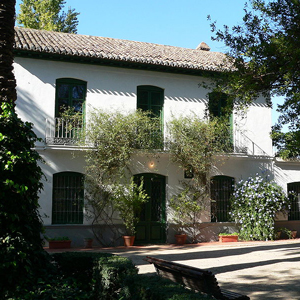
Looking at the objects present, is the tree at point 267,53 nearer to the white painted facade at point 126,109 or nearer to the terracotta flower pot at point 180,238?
the white painted facade at point 126,109

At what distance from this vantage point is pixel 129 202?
50.1 ft

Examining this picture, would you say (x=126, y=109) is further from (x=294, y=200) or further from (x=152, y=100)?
(x=294, y=200)

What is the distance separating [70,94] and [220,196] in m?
7.44

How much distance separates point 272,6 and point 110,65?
7.51 metres

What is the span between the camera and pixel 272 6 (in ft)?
34.9

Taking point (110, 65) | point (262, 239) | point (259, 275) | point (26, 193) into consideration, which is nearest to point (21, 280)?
point (26, 193)

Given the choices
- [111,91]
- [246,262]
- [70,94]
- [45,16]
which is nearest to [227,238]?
[246,262]

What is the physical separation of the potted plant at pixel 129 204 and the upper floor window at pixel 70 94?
11.3 feet

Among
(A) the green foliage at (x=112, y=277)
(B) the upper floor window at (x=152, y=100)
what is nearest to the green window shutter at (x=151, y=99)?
(B) the upper floor window at (x=152, y=100)

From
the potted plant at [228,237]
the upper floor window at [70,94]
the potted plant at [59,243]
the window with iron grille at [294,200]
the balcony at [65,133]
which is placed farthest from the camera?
the window with iron grille at [294,200]

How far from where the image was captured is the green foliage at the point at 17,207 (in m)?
6.07

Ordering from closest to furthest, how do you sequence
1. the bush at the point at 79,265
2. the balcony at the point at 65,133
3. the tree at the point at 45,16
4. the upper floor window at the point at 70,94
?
the bush at the point at 79,265
the balcony at the point at 65,133
the upper floor window at the point at 70,94
the tree at the point at 45,16

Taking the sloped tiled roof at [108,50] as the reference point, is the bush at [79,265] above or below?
below

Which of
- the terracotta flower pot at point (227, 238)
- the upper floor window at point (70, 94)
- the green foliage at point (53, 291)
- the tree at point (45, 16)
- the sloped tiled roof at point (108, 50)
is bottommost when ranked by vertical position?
the terracotta flower pot at point (227, 238)
